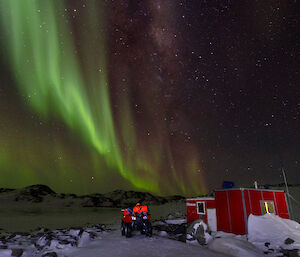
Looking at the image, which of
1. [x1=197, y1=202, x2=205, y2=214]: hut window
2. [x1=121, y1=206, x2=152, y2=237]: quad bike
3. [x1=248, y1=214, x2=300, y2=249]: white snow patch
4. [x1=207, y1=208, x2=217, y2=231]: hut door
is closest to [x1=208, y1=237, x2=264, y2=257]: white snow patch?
[x1=248, y1=214, x2=300, y2=249]: white snow patch

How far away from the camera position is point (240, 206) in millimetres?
17734

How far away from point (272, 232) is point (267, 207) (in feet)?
15.0

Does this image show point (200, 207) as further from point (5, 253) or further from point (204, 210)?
point (5, 253)

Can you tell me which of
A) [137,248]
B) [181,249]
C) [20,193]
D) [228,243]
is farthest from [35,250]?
[20,193]

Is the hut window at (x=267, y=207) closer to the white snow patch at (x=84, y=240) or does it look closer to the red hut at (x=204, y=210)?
the red hut at (x=204, y=210)

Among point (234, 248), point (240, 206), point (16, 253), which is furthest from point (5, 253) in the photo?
point (240, 206)

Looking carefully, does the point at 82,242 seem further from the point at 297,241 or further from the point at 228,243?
the point at 297,241

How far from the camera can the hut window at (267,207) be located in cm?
1794

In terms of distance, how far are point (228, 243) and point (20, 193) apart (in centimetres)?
22409

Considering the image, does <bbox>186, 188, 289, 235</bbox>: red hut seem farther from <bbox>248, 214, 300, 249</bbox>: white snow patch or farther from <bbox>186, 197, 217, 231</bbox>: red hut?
<bbox>248, 214, 300, 249</bbox>: white snow patch

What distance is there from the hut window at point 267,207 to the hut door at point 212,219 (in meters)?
3.78

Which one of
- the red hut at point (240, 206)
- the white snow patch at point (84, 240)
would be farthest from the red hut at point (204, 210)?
the white snow patch at point (84, 240)

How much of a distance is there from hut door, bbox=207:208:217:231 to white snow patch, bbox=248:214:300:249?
3569 millimetres

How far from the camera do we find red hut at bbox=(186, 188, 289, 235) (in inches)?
690
